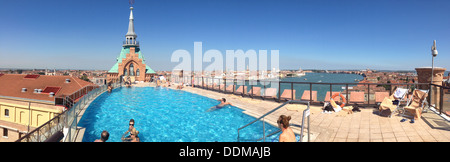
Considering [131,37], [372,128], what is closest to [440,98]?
[372,128]

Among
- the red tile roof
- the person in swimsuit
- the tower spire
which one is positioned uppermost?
the tower spire

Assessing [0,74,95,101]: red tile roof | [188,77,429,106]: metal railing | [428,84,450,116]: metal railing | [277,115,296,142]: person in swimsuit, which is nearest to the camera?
[277,115,296,142]: person in swimsuit

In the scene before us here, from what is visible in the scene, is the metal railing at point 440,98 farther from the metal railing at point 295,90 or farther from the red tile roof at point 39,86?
the red tile roof at point 39,86

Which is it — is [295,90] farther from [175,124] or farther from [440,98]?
[175,124]

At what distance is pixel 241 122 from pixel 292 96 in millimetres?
3778

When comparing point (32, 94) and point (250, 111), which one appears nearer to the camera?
point (250, 111)

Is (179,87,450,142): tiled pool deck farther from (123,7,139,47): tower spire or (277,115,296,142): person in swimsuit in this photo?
(123,7,139,47): tower spire

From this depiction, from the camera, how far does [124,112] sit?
35.1 feet

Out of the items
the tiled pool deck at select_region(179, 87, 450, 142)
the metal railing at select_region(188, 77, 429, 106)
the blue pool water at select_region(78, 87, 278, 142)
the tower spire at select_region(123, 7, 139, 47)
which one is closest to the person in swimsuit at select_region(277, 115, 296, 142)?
the tiled pool deck at select_region(179, 87, 450, 142)

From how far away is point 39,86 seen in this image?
36.6 metres

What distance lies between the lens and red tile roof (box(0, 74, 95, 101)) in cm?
3337
